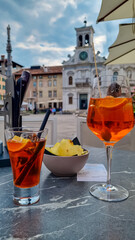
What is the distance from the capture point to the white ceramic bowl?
1.74 feet

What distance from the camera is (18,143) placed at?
16.2 inches

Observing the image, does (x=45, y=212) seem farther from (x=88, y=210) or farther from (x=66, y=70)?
(x=66, y=70)

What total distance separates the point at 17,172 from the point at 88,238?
211 millimetres

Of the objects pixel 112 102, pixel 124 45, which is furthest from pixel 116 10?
pixel 112 102

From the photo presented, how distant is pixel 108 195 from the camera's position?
1.47ft

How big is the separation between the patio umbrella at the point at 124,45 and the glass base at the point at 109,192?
2.46 meters

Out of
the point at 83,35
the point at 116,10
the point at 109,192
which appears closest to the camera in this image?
the point at 109,192

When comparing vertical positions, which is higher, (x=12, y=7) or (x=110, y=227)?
(x=12, y=7)

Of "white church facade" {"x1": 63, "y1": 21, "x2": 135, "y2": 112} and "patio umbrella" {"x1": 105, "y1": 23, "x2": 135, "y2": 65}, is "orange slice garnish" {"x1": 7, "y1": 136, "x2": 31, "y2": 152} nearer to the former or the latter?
"patio umbrella" {"x1": 105, "y1": 23, "x2": 135, "y2": 65}

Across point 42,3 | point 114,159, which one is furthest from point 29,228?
point 42,3

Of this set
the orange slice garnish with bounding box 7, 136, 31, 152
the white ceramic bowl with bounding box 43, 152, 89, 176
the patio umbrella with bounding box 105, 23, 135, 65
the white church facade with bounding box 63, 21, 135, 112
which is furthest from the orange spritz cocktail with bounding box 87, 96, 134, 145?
the white church facade with bounding box 63, 21, 135, 112

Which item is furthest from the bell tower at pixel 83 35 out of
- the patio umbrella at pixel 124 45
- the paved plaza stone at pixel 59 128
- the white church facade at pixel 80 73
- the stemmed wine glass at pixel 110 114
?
the stemmed wine glass at pixel 110 114

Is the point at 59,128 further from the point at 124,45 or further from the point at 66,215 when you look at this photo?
the point at 66,215

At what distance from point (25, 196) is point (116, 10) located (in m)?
Result: 2.12
